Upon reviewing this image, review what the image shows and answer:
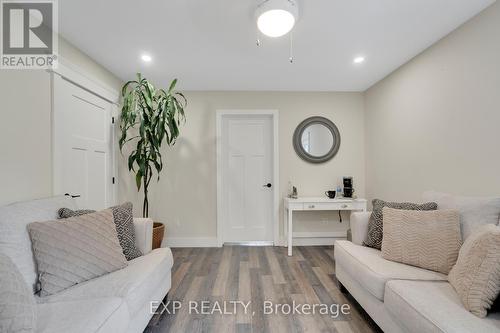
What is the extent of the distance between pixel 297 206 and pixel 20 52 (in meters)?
3.07

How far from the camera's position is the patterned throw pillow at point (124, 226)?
5.38ft

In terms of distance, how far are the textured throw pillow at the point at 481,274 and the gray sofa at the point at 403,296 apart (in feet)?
0.17

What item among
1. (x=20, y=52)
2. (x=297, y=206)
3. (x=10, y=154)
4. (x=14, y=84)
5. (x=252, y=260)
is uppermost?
(x=20, y=52)

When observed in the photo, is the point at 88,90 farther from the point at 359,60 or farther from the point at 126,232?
the point at 359,60

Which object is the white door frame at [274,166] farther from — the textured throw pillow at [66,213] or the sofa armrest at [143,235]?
the textured throw pillow at [66,213]

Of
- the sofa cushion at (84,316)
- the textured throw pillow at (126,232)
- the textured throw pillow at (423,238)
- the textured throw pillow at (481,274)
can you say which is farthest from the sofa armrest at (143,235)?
the textured throw pillow at (481,274)

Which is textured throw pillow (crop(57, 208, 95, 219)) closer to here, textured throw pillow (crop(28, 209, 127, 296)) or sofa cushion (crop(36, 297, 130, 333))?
textured throw pillow (crop(28, 209, 127, 296))

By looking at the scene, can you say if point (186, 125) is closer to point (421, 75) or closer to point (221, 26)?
point (221, 26)

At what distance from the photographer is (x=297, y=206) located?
3.03m

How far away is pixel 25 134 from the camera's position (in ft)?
5.61

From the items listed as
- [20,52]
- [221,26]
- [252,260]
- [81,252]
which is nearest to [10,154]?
[20,52]

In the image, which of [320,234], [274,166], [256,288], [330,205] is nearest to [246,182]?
[274,166]

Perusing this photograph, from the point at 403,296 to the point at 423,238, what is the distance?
0.54 meters

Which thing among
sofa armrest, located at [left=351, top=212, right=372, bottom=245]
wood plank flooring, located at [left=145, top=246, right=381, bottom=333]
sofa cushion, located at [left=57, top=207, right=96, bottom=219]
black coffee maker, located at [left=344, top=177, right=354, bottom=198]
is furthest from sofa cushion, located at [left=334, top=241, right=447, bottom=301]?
sofa cushion, located at [left=57, top=207, right=96, bottom=219]
